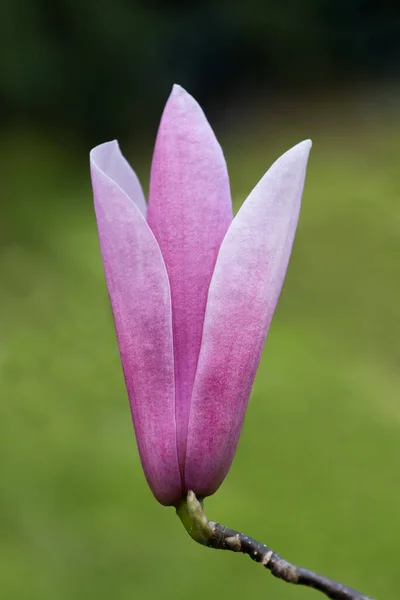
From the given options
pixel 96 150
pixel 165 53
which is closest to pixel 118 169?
pixel 96 150

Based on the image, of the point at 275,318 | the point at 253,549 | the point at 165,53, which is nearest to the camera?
the point at 253,549

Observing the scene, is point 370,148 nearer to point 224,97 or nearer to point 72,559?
point 224,97

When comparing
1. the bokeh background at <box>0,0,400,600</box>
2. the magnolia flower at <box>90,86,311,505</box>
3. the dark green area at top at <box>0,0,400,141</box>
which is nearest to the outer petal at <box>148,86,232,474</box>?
the magnolia flower at <box>90,86,311,505</box>

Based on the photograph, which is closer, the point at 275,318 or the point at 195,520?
the point at 195,520

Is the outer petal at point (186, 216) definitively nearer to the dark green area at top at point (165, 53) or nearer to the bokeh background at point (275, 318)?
the bokeh background at point (275, 318)

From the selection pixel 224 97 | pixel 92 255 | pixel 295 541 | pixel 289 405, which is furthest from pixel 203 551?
pixel 224 97

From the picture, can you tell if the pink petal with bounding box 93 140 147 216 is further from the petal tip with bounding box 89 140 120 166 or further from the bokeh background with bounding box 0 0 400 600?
the bokeh background with bounding box 0 0 400 600

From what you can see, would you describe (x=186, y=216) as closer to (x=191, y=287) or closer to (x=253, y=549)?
(x=191, y=287)
